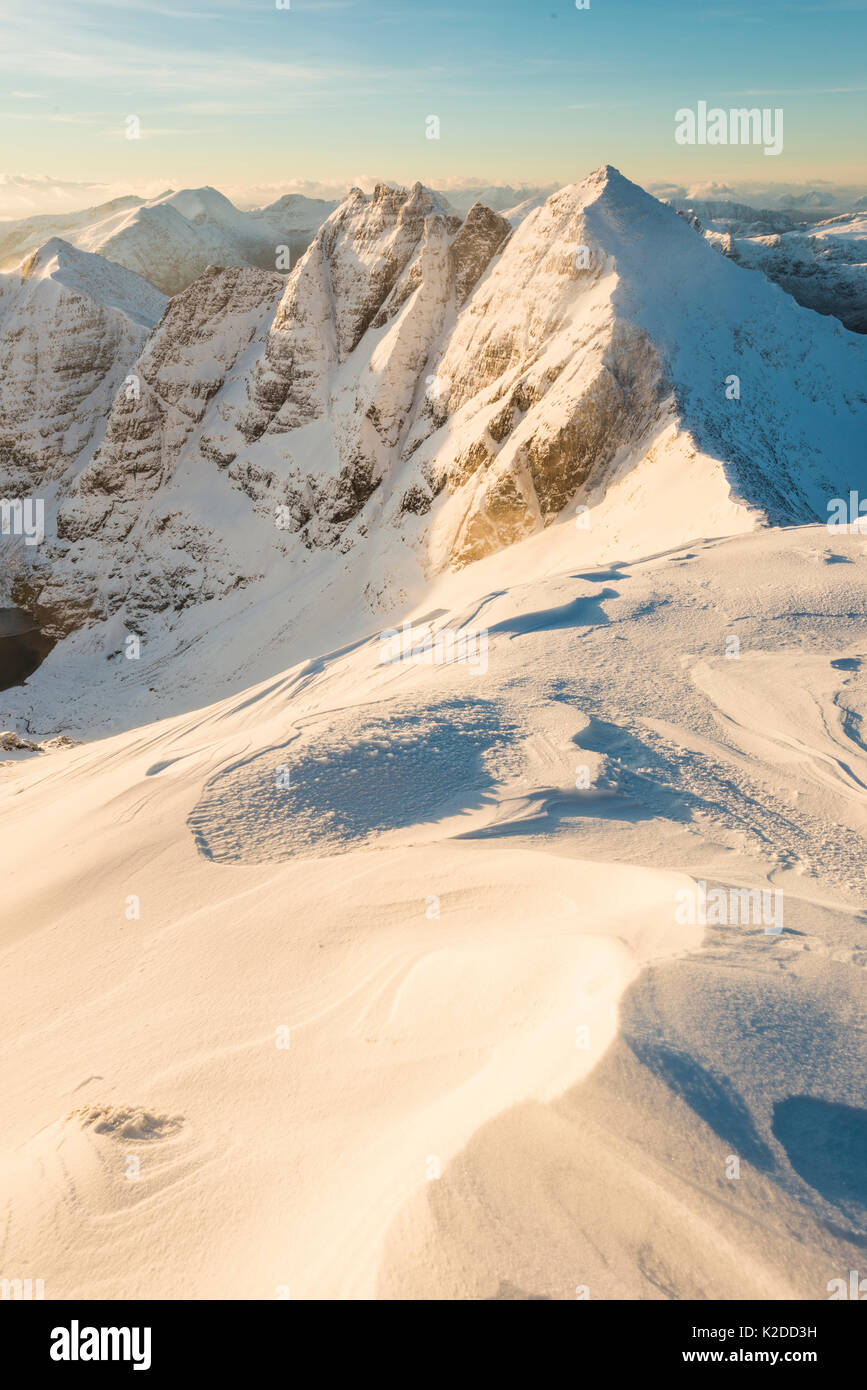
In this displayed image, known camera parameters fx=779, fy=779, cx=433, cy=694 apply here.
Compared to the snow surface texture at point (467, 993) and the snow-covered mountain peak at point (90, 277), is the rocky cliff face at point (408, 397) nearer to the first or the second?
the snow-covered mountain peak at point (90, 277)

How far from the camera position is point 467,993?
5.15 m

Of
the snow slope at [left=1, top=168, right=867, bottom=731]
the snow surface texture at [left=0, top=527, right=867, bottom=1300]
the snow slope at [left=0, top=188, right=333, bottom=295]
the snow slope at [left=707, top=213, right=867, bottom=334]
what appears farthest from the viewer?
the snow slope at [left=0, top=188, right=333, bottom=295]

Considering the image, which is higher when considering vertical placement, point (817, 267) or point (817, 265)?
Result: point (817, 265)

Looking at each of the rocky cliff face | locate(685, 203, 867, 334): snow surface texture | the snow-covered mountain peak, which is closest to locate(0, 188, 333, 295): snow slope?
the snow-covered mountain peak

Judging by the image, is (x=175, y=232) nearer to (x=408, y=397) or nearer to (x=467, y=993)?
(x=408, y=397)

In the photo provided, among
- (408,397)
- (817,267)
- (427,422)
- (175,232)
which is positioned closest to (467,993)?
(427,422)

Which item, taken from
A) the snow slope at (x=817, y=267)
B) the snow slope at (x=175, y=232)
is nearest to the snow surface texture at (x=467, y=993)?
the snow slope at (x=817, y=267)

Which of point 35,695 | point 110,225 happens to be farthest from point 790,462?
point 110,225

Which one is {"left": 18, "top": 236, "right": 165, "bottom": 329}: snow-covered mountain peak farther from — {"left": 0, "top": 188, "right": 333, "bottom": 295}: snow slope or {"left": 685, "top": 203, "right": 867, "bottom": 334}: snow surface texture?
{"left": 0, "top": 188, "right": 333, "bottom": 295}: snow slope

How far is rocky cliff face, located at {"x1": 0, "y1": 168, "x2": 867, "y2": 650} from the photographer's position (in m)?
29.8

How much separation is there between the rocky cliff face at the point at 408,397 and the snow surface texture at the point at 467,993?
49.5 feet

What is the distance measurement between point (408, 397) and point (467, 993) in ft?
136

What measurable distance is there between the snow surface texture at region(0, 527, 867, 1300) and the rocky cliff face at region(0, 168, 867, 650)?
15093 mm

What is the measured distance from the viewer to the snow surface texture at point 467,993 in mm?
3475
